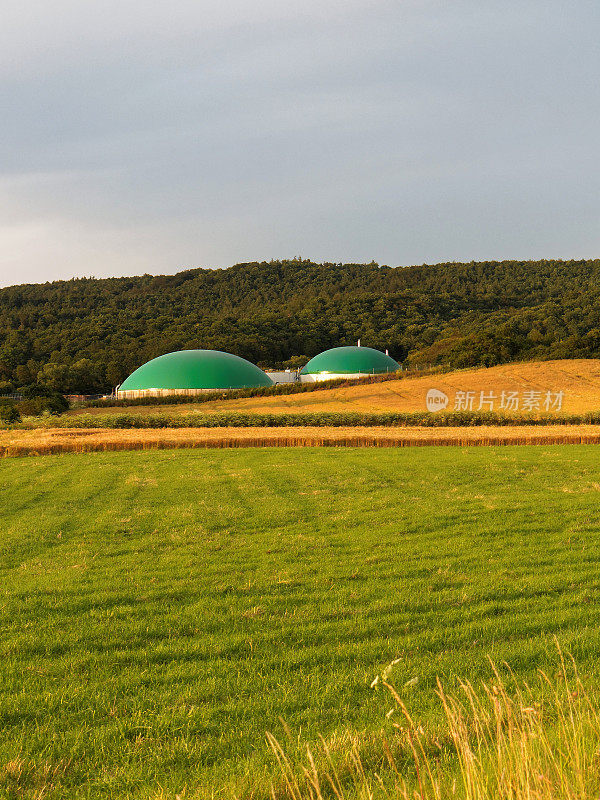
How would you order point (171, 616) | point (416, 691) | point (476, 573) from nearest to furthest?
point (416, 691) < point (171, 616) < point (476, 573)

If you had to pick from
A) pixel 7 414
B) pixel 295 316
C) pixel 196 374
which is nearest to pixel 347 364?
pixel 196 374

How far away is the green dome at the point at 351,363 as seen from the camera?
93750 mm

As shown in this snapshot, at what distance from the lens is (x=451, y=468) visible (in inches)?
819

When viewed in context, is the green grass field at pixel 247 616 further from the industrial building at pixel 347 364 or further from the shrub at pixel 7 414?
the industrial building at pixel 347 364

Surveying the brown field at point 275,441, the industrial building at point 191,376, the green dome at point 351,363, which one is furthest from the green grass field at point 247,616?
the green dome at point 351,363

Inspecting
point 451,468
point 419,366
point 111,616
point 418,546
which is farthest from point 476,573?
point 419,366

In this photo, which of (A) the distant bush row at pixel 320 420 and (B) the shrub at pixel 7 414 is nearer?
(A) the distant bush row at pixel 320 420

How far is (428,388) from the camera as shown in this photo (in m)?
65.0

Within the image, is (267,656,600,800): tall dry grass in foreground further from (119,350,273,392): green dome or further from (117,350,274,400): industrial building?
(119,350,273,392): green dome

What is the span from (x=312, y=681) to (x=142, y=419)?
3802 cm

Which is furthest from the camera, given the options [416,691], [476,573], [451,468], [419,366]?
[419,366]

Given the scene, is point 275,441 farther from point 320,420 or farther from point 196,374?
point 196,374

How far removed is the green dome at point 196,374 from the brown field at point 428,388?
10.3m

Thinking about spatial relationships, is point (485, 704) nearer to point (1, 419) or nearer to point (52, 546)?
point (52, 546)
